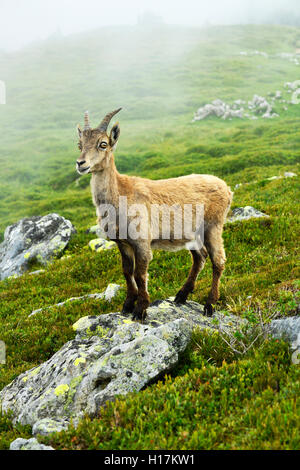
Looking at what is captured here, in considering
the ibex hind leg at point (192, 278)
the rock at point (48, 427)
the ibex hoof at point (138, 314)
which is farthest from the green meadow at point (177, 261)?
the ibex hoof at point (138, 314)

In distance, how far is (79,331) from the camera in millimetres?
9328

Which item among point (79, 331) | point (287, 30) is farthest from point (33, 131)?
point (287, 30)

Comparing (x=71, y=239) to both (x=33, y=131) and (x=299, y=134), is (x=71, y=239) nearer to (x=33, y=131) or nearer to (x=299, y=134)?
(x=299, y=134)

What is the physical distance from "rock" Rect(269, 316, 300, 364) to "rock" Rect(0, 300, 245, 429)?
1125 mm

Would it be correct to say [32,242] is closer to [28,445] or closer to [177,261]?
[177,261]

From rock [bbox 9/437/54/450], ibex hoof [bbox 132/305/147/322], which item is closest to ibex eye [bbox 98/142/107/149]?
ibex hoof [bbox 132/305/147/322]

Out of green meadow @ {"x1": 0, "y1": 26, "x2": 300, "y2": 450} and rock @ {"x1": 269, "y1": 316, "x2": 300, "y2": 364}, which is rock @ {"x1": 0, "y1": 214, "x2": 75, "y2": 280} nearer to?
green meadow @ {"x1": 0, "y1": 26, "x2": 300, "y2": 450}

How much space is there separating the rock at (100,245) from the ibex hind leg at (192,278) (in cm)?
616

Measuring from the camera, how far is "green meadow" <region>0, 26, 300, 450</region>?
5.50 m

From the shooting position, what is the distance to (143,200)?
9.52 m

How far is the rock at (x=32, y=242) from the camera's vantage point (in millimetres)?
18469

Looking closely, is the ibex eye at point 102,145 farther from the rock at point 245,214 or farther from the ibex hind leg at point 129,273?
the rock at point 245,214

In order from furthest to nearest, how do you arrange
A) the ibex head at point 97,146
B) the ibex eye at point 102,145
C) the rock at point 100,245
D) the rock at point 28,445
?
the rock at point 100,245
the ibex eye at point 102,145
the ibex head at point 97,146
the rock at point 28,445

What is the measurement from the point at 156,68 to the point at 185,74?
15.1 metres
